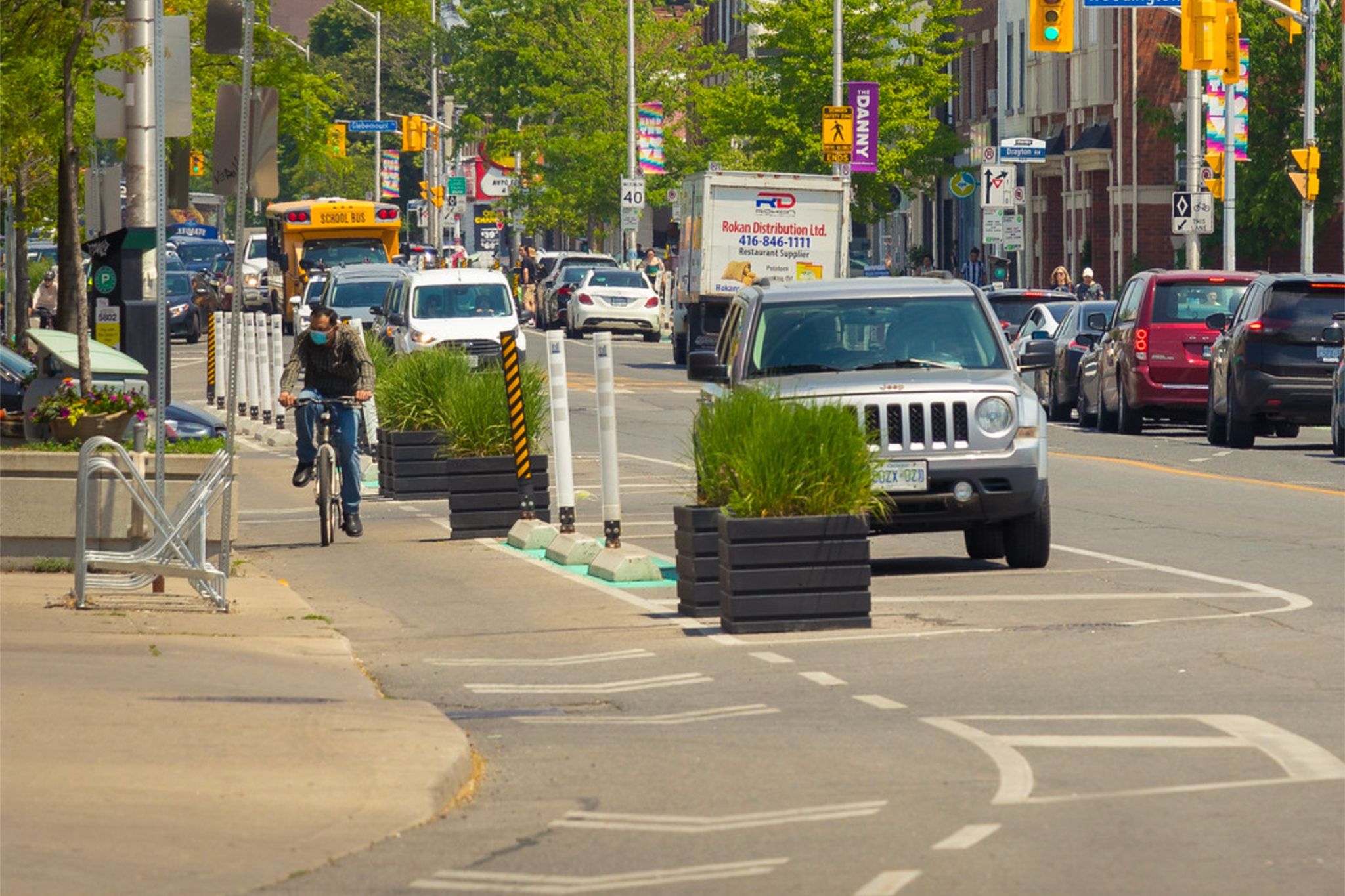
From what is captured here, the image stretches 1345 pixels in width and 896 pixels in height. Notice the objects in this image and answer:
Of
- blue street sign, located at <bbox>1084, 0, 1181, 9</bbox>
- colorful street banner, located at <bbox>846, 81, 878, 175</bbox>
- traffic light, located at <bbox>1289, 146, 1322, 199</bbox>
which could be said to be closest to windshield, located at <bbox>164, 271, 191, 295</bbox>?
colorful street banner, located at <bbox>846, 81, 878, 175</bbox>

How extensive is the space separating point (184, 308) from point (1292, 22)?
25.3m

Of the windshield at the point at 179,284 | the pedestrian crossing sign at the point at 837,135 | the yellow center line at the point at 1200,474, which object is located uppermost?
the pedestrian crossing sign at the point at 837,135

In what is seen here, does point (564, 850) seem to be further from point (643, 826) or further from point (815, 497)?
point (815, 497)

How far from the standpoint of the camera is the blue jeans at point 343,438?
765 inches

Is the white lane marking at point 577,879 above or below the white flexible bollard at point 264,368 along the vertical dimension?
below

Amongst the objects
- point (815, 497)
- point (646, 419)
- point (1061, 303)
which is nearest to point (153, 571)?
Answer: point (815, 497)

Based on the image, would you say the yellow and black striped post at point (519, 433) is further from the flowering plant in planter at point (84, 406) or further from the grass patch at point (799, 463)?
the grass patch at point (799, 463)

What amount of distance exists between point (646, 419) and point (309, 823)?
89.7ft

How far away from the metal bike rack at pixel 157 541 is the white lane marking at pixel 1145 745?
526cm

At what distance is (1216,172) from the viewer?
49438 mm

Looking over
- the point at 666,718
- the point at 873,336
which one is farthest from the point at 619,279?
the point at 666,718

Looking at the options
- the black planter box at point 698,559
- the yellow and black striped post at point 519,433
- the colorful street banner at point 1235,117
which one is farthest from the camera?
the colorful street banner at point 1235,117

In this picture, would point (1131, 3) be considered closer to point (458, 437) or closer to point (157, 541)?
point (458, 437)

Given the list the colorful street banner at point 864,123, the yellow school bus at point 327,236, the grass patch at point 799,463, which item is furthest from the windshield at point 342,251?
the grass patch at point 799,463
